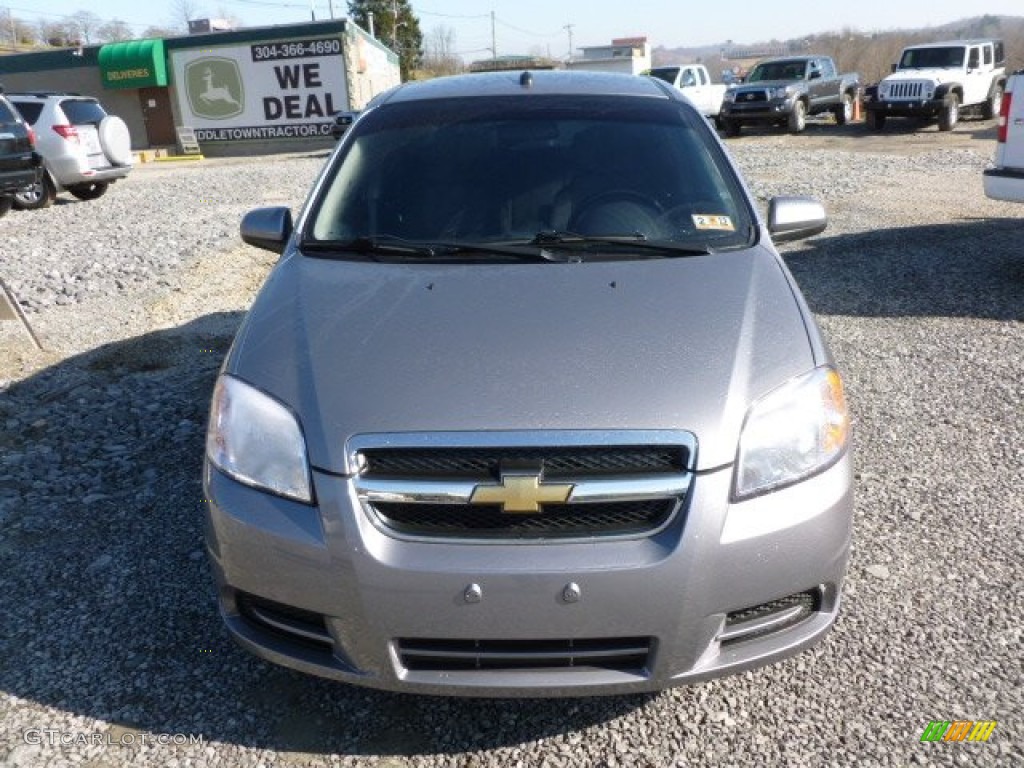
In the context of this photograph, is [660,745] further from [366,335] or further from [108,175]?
[108,175]

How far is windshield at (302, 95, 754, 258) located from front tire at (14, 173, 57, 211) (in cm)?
1214

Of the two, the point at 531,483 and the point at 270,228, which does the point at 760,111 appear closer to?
the point at 270,228

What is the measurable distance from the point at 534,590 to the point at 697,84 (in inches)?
1007

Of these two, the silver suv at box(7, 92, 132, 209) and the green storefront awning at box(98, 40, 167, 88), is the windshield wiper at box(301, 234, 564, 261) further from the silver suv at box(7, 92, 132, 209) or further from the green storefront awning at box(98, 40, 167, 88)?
the green storefront awning at box(98, 40, 167, 88)

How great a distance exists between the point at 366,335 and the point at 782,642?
140 centimetres

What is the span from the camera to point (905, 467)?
3.96 meters

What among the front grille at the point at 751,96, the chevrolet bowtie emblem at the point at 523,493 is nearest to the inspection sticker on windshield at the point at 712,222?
the chevrolet bowtie emblem at the point at 523,493

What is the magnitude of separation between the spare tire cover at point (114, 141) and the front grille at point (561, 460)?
1477 cm


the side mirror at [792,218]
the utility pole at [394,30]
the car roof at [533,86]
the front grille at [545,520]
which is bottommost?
the front grille at [545,520]

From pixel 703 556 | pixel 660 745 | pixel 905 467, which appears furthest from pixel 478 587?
pixel 905 467

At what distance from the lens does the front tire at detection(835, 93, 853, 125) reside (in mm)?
24781

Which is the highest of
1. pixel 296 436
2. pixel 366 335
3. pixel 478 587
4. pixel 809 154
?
pixel 366 335

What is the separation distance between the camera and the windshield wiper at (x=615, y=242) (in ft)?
9.68

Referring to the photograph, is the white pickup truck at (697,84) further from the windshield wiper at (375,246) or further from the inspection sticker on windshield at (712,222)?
the windshield wiper at (375,246)
